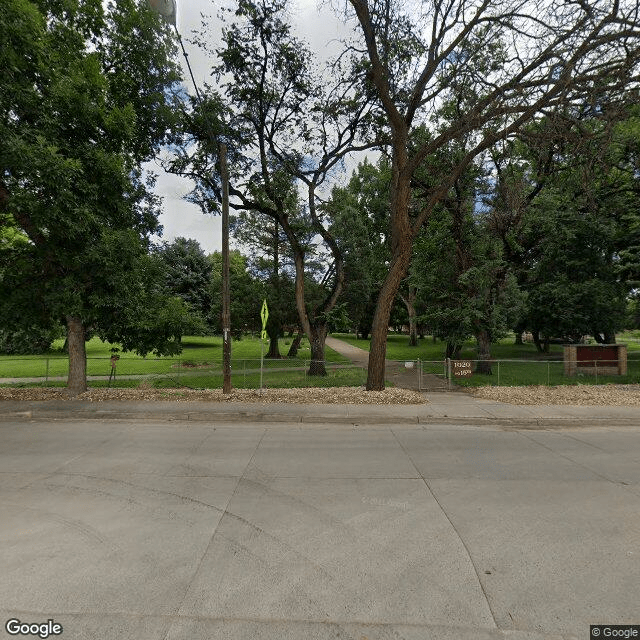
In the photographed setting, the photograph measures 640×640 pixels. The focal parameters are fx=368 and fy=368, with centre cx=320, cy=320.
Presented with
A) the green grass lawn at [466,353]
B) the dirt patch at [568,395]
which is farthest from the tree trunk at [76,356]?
the green grass lawn at [466,353]

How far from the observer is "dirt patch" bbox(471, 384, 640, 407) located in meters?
9.95

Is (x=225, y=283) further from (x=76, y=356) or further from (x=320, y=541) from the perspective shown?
(x=320, y=541)

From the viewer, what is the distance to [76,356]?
10.6 m

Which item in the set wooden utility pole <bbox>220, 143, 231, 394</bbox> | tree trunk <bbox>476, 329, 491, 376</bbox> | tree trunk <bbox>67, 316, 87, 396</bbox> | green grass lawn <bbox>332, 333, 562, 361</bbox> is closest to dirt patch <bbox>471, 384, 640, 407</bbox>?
tree trunk <bbox>476, 329, 491, 376</bbox>

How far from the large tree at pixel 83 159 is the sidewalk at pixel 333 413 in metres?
1.72

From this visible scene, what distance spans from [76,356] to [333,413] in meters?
7.65

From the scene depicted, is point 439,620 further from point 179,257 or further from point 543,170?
point 179,257

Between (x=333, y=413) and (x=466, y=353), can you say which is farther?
(x=466, y=353)

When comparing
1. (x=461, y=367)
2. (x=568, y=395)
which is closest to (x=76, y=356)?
(x=461, y=367)

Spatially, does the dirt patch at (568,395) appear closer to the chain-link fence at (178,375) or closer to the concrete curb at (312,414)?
the concrete curb at (312,414)

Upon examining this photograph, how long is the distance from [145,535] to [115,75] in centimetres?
→ 1297

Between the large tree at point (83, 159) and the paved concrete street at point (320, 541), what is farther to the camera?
the large tree at point (83, 159)

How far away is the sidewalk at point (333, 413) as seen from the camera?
8305mm

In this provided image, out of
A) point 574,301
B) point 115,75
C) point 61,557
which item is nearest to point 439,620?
point 61,557
